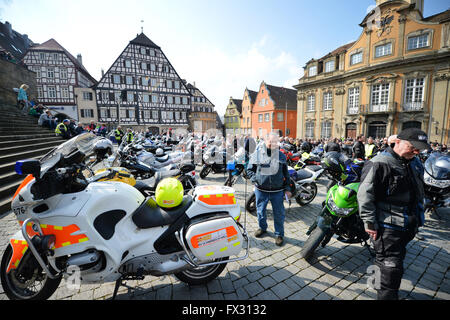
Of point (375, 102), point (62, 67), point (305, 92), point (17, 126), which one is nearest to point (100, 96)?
point (62, 67)

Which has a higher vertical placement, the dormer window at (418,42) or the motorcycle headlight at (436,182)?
the dormer window at (418,42)

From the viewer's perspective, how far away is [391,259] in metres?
2.04

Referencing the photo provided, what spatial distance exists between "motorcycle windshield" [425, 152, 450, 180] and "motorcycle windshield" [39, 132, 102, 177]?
642cm

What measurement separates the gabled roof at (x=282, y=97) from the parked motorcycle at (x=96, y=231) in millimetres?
38347

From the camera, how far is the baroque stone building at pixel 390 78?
62.3 feet

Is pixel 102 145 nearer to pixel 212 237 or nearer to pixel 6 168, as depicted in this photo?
pixel 212 237

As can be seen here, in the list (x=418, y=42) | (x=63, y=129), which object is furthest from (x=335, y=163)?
(x=418, y=42)

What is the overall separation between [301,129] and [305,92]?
5555mm

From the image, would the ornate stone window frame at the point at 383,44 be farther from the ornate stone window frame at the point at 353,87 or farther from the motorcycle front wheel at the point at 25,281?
the motorcycle front wheel at the point at 25,281

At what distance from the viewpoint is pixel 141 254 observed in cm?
210

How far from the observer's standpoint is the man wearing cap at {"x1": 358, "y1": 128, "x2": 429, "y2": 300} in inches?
79.1

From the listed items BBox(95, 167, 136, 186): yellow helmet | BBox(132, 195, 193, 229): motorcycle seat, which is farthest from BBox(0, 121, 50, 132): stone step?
BBox(132, 195, 193, 229): motorcycle seat

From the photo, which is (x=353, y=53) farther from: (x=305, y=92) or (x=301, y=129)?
(x=301, y=129)

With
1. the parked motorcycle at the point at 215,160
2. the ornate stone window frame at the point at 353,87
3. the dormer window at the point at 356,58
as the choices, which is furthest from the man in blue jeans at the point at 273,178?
the dormer window at the point at 356,58
